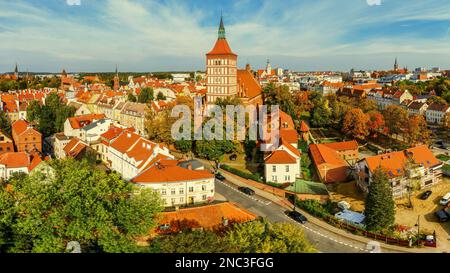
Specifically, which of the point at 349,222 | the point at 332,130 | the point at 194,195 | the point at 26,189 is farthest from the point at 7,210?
the point at 332,130

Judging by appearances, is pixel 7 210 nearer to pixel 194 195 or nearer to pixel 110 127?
pixel 194 195

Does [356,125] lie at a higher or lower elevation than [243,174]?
higher

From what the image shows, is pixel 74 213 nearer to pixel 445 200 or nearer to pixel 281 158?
pixel 281 158

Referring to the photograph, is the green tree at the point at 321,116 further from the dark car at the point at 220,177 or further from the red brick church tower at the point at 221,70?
the dark car at the point at 220,177

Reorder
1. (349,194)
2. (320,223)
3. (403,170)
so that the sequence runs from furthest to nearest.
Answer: (349,194), (403,170), (320,223)

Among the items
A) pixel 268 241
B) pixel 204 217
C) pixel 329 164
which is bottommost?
pixel 204 217

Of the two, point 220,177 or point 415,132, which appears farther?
point 415,132

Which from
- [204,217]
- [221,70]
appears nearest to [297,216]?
[204,217]
